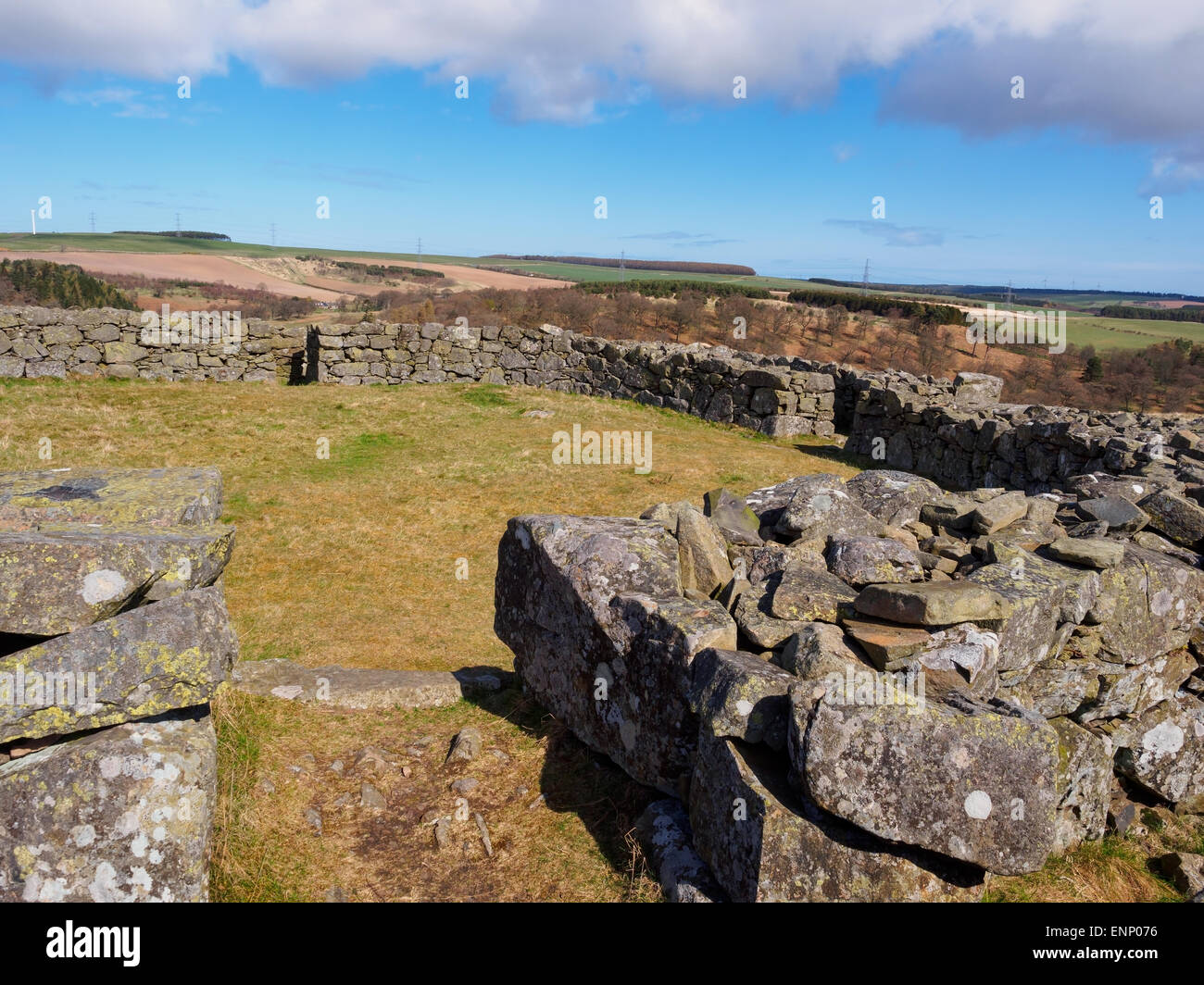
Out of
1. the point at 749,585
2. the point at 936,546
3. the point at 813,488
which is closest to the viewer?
the point at 749,585

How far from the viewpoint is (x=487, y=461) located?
15.2 m

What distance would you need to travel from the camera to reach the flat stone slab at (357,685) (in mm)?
6438

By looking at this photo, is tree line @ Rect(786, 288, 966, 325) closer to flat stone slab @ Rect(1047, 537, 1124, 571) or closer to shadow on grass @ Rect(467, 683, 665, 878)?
flat stone slab @ Rect(1047, 537, 1124, 571)

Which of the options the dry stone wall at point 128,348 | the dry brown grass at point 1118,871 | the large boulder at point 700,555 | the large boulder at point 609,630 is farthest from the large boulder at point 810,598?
the dry stone wall at point 128,348

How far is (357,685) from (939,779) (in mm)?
4584

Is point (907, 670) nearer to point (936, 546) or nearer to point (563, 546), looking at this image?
point (936, 546)

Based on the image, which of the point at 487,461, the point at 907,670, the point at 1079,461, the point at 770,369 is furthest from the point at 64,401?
the point at 1079,461

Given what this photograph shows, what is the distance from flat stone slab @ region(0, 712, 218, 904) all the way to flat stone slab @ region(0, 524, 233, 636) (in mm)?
602

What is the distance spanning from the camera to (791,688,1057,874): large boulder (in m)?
3.76

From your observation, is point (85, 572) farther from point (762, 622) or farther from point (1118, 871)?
point (1118, 871)

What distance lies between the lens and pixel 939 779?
377 centimetres

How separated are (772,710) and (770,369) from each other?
14942 mm

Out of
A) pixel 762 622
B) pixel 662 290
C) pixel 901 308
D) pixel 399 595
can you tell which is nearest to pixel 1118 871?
pixel 762 622

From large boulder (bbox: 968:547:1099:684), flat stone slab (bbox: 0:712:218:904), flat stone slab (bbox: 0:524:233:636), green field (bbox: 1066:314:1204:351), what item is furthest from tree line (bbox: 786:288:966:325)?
flat stone slab (bbox: 0:712:218:904)
